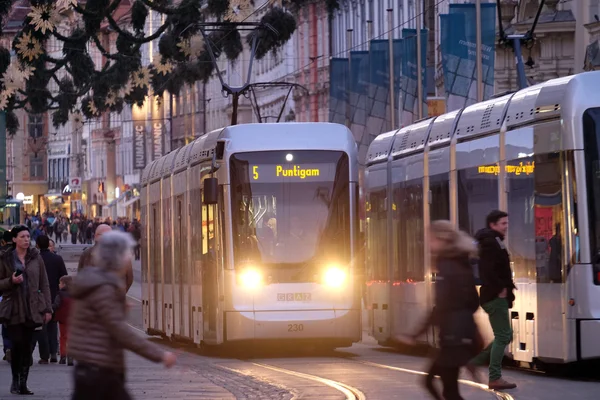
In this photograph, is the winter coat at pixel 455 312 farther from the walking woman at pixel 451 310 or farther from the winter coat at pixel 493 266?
the winter coat at pixel 493 266

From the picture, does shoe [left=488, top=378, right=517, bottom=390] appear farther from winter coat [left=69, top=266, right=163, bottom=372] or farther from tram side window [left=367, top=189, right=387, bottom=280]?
tram side window [left=367, top=189, right=387, bottom=280]

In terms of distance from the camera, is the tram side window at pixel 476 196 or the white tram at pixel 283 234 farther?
the white tram at pixel 283 234

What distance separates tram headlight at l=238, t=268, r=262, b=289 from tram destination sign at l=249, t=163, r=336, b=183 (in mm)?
1144

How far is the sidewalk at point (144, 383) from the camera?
59.2 ft

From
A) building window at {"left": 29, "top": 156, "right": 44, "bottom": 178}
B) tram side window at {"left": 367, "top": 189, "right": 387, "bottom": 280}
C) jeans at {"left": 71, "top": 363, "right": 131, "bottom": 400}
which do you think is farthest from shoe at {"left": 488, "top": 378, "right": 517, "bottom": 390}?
building window at {"left": 29, "top": 156, "right": 44, "bottom": 178}

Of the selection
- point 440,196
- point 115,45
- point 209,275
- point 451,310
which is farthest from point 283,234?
point 451,310

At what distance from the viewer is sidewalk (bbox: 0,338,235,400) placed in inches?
710

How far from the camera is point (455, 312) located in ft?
42.2

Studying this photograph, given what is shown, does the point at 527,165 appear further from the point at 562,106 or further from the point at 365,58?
the point at 365,58

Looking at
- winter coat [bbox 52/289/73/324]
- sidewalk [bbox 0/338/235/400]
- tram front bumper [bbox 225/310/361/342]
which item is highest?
winter coat [bbox 52/289/73/324]

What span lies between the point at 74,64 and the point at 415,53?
2273 cm

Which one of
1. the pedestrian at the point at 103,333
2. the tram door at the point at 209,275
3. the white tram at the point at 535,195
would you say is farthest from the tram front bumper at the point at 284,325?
the pedestrian at the point at 103,333

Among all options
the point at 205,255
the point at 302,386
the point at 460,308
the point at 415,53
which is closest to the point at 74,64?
the point at 205,255

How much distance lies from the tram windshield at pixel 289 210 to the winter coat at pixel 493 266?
7.07m
